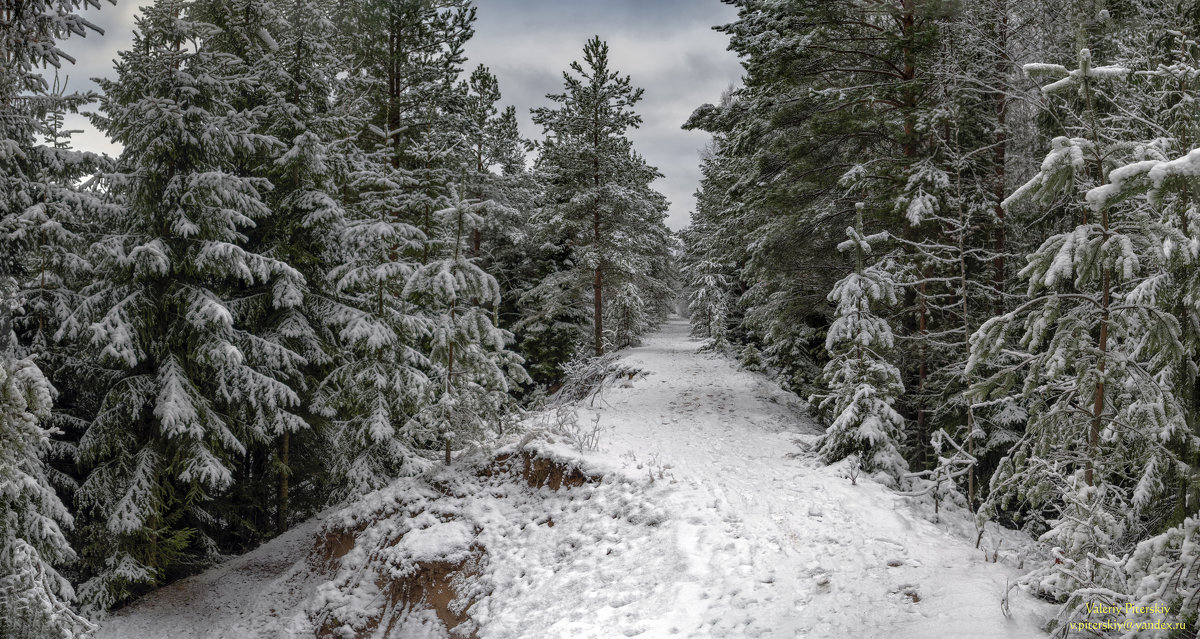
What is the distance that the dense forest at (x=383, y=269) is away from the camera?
7.57 meters

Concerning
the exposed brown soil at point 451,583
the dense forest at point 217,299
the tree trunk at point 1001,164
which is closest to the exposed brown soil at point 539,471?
the exposed brown soil at point 451,583

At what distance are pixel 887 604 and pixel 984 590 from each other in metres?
0.79

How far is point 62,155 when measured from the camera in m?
10.9

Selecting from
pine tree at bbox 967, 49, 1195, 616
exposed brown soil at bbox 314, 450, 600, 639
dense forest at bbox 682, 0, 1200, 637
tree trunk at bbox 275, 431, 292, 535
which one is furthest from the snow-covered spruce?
tree trunk at bbox 275, 431, 292, 535

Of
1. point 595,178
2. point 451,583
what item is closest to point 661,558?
point 451,583

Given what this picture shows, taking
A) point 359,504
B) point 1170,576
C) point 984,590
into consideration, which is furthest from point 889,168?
point 359,504

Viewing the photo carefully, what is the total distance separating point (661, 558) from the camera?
265 inches

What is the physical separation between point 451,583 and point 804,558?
5000mm

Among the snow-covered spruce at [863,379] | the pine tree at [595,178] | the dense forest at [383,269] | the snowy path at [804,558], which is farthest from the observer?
the pine tree at [595,178]

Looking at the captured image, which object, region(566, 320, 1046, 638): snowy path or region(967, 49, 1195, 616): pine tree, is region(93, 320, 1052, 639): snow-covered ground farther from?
region(967, 49, 1195, 616): pine tree

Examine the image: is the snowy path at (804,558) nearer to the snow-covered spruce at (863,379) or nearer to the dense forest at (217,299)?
the snow-covered spruce at (863,379)

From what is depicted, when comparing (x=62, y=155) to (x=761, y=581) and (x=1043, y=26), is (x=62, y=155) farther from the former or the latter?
(x=1043, y=26)

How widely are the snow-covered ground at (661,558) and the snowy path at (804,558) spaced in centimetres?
2

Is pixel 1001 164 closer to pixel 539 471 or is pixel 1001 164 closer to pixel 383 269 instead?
pixel 539 471
